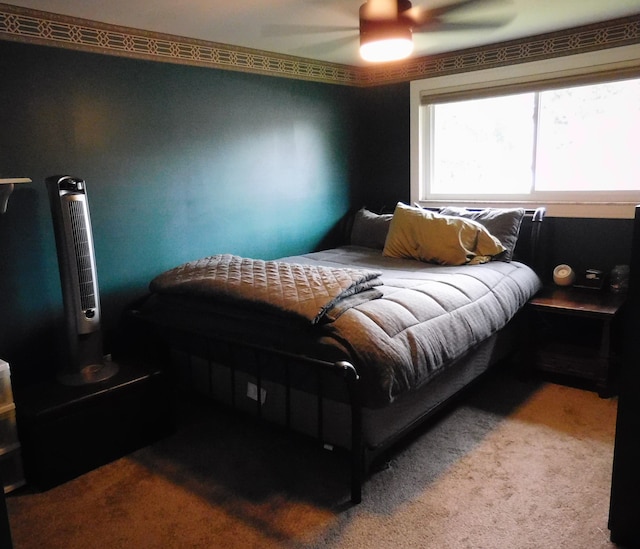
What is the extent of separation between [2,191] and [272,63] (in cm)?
194

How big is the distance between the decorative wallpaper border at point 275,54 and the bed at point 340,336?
4.03ft

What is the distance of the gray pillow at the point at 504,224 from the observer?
3.35m

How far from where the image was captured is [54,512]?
79.2 inches

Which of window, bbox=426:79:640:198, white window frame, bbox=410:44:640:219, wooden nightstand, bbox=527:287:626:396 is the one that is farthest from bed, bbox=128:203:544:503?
window, bbox=426:79:640:198

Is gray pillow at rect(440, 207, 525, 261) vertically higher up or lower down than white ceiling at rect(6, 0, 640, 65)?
lower down

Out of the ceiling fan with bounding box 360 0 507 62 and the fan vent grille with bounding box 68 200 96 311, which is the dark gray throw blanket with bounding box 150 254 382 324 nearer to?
the fan vent grille with bounding box 68 200 96 311

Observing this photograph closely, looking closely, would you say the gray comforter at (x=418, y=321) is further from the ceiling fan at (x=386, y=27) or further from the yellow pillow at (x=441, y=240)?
the ceiling fan at (x=386, y=27)

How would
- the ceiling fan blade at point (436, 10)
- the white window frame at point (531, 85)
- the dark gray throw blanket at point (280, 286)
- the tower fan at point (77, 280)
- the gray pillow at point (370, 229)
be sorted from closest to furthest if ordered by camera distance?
the dark gray throw blanket at point (280, 286) < the tower fan at point (77, 280) < the ceiling fan blade at point (436, 10) < the white window frame at point (531, 85) < the gray pillow at point (370, 229)

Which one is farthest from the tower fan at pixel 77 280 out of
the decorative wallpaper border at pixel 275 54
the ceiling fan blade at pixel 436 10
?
the ceiling fan blade at pixel 436 10

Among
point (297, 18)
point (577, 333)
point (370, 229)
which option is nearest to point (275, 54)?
point (297, 18)

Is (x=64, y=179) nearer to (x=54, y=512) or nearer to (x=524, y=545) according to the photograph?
(x=54, y=512)

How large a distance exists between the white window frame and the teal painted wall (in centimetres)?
62

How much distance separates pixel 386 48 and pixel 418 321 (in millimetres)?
1296

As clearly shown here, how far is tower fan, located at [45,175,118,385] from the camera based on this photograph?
2.22 meters
